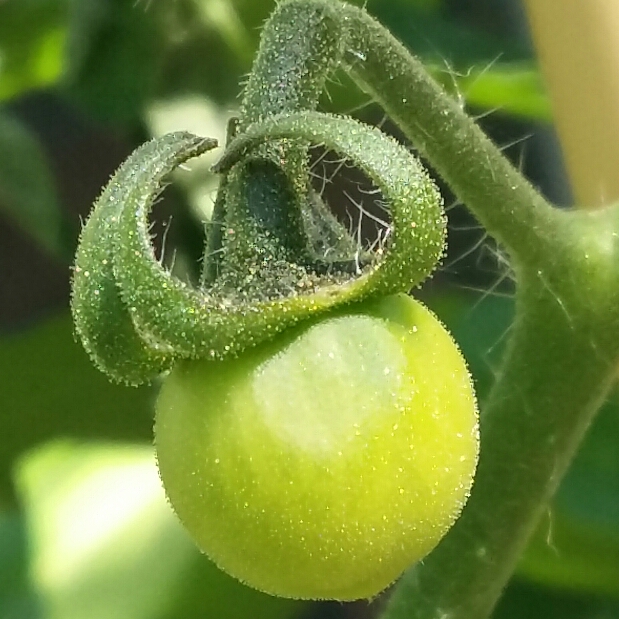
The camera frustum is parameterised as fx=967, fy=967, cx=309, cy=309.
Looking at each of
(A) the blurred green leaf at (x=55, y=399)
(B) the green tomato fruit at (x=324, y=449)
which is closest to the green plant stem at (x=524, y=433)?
(B) the green tomato fruit at (x=324, y=449)

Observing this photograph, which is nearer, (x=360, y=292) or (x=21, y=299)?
(x=360, y=292)

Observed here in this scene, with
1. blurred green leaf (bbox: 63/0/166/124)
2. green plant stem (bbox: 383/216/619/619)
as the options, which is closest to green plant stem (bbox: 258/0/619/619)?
green plant stem (bbox: 383/216/619/619)

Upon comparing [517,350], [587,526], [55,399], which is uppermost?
[517,350]

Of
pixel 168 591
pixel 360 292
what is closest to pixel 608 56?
pixel 360 292

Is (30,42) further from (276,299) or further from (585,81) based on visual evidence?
(276,299)

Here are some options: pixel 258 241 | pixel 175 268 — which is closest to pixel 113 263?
pixel 258 241

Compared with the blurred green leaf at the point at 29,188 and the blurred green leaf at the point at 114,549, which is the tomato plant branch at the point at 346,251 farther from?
the blurred green leaf at the point at 29,188

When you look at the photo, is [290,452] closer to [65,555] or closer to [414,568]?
[414,568]
